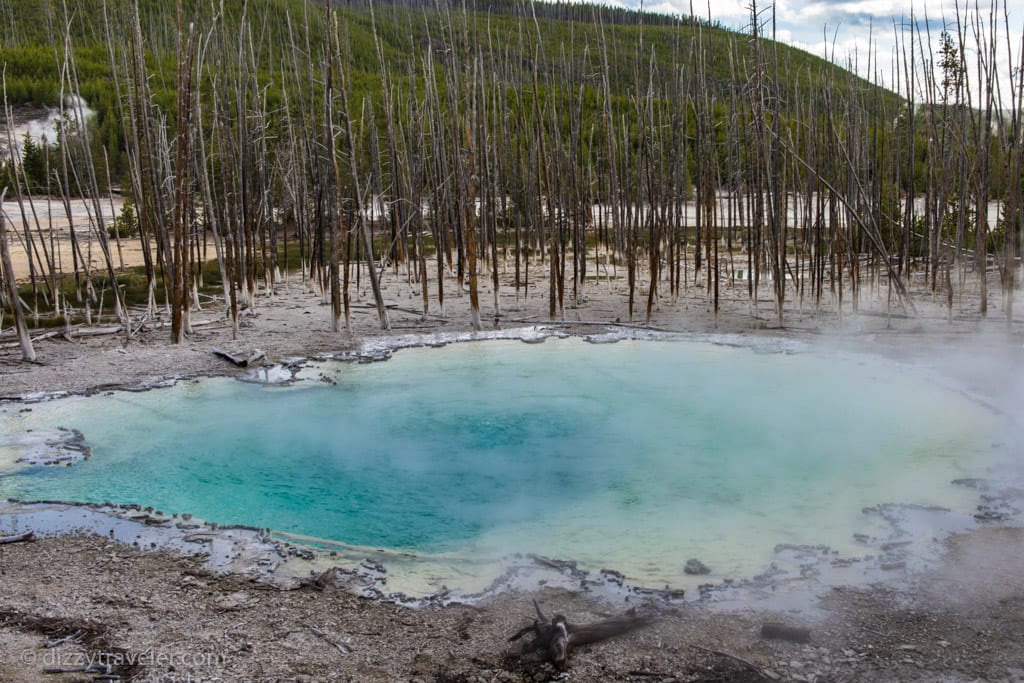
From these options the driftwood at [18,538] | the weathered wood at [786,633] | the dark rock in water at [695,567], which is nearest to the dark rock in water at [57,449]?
the driftwood at [18,538]

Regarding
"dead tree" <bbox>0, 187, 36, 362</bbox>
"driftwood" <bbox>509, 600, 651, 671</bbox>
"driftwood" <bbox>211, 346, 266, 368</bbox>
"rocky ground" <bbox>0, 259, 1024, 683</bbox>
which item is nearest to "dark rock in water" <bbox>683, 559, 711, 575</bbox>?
"rocky ground" <bbox>0, 259, 1024, 683</bbox>

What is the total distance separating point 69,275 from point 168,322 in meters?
6.64

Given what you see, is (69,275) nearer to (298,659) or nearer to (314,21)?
(298,659)

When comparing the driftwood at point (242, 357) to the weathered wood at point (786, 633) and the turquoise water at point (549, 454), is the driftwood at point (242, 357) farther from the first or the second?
the weathered wood at point (786, 633)

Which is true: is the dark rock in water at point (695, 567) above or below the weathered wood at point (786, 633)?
below

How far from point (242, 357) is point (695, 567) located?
5854 millimetres

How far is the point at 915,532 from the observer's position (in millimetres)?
4738

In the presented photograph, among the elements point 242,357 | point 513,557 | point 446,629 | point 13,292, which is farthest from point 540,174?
point 446,629

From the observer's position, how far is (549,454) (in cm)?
647

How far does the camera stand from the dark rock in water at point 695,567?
172 inches

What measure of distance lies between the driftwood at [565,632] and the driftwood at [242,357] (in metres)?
5.69

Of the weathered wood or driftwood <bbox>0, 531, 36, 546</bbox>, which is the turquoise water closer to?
the weathered wood

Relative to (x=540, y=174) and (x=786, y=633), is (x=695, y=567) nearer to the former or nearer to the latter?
(x=786, y=633)

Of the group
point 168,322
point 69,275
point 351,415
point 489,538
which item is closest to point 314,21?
point 69,275
